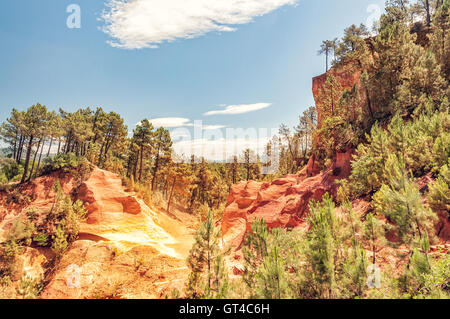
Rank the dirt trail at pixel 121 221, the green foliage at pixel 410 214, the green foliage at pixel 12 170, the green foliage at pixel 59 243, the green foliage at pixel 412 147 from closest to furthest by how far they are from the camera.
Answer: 1. the green foliage at pixel 410 214
2. the green foliage at pixel 412 147
3. the green foliage at pixel 59 243
4. the dirt trail at pixel 121 221
5. the green foliage at pixel 12 170

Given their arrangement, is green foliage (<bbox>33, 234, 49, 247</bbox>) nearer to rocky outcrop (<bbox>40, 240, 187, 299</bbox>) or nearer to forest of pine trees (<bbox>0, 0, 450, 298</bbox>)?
forest of pine trees (<bbox>0, 0, 450, 298</bbox>)

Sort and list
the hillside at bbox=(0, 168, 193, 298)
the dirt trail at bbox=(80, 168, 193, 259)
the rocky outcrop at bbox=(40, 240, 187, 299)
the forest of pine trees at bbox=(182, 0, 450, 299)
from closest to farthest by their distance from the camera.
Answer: the forest of pine trees at bbox=(182, 0, 450, 299) → the rocky outcrop at bbox=(40, 240, 187, 299) → the hillside at bbox=(0, 168, 193, 298) → the dirt trail at bbox=(80, 168, 193, 259)

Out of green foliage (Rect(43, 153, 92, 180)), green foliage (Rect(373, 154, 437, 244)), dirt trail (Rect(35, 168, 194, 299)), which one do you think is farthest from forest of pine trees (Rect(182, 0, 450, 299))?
green foliage (Rect(43, 153, 92, 180))

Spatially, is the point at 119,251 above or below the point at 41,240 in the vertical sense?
below

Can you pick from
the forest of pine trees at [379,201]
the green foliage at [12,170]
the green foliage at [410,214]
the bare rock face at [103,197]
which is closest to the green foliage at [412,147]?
the forest of pine trees at [379,201]

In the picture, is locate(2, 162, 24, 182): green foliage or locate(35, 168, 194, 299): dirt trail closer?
locate(35, 168, 194, 299): dirt trail

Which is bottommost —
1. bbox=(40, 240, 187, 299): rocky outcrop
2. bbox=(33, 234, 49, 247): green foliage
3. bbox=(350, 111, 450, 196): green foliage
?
bbox=(40, 240, 187, 299): rocky outcrop

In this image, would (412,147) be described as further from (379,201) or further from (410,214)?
(410,214)

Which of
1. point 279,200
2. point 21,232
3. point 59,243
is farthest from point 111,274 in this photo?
point 279,200

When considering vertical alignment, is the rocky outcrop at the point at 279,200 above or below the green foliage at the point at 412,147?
below

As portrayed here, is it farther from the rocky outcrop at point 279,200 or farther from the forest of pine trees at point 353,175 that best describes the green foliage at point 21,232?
the rocky outcrop at point 279,200

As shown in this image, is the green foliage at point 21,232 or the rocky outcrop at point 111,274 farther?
the green foliage at point 21,232
